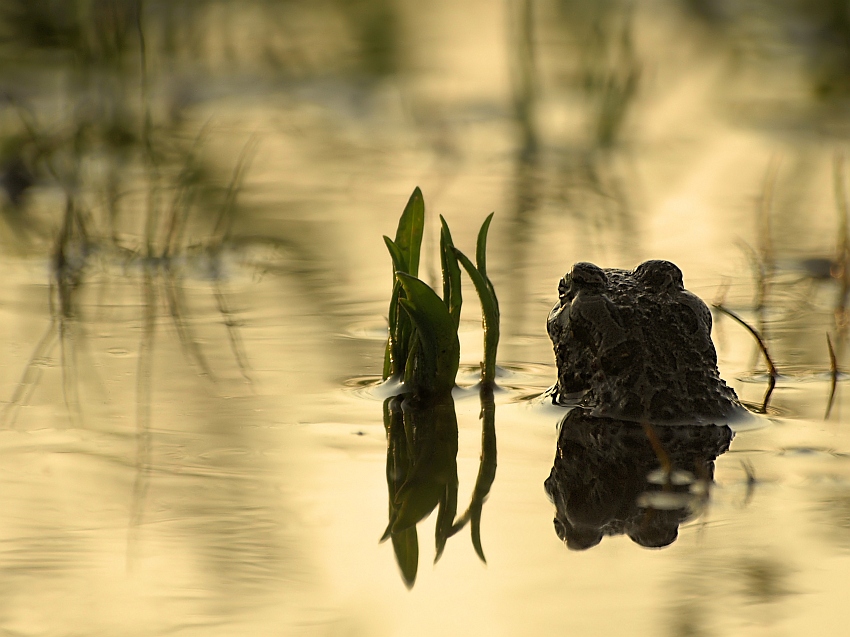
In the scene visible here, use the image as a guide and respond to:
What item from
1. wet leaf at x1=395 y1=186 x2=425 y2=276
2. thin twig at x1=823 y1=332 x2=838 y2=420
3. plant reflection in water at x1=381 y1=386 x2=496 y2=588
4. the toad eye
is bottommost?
plant reflection in water at x1=381 y1=386 x2=496 y2=588

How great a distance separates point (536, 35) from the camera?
33.4 feet

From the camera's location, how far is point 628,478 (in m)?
2.46

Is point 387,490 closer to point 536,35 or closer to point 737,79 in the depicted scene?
point 737,79

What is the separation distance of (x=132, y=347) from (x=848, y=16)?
6953 mm

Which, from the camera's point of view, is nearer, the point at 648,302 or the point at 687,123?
the point at 648,302

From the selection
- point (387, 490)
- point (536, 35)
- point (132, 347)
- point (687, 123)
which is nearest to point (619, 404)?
point (387, 490)

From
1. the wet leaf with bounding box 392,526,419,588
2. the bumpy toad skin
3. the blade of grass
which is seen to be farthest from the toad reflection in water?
the wet leaf with bounding box 392,526,419,588

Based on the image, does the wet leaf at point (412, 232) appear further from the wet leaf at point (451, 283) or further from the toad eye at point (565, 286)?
the toad eye at point (565, 286)

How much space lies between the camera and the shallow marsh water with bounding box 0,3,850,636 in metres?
1.89

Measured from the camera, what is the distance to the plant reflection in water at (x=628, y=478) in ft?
7.21

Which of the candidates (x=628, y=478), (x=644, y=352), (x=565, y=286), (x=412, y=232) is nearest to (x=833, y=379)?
(x=644, y=352)

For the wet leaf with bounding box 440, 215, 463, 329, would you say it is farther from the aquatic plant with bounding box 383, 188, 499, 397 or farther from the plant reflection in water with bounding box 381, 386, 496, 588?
the plant reflection in water with bounding box 381, 386, 496, 588

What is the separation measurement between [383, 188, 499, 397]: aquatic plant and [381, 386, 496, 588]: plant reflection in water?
65 millimetres

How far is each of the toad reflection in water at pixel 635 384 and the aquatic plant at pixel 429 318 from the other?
0.19 meters
